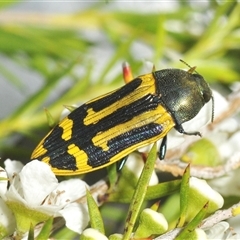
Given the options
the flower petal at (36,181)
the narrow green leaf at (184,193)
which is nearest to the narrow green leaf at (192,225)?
the narrow green leaf at (184,193)

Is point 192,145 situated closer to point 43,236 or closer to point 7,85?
point 43,236

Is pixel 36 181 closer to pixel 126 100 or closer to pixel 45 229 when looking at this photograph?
A: pixel 45 229

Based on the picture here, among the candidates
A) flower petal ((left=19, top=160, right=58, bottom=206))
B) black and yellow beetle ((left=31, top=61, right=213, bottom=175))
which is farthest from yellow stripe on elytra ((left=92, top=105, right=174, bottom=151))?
flower petal ((left=19, top=160, right=58, bottom=206))

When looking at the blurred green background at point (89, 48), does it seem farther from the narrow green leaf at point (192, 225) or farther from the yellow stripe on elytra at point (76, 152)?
the narrow green leaf at point (192, 225)

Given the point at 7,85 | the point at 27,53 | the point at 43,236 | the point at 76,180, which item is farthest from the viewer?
the point at 7,85

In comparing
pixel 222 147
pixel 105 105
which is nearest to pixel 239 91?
pixel 222 147

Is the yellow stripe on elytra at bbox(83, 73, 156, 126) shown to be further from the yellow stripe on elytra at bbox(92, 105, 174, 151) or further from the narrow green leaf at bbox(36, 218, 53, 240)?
the narrow green leaf at bbox(36, 218, 53, 240)
